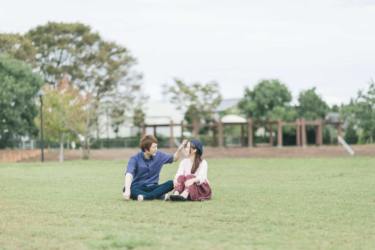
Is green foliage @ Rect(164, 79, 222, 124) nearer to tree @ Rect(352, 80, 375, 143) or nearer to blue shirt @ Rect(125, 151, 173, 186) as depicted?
tree @ Rect(352, 80, 375, 143)

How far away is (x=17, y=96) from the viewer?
167 feet

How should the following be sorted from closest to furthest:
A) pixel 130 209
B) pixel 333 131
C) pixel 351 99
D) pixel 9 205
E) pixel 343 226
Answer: pixel 343 226
pixel 130 209
pixel 9 205
pixel 351 99
pixel 333 131

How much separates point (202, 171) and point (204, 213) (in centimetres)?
203

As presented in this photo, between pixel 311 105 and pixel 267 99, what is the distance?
11.3 ft

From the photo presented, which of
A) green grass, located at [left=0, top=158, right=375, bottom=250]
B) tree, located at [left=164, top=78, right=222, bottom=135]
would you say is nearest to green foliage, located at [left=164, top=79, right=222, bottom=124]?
tree, located at [left=164, top=78, right=222, bottom=135]

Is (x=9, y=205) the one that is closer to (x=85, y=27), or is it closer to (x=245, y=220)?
(x=245, y=220)

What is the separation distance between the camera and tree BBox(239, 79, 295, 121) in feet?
211

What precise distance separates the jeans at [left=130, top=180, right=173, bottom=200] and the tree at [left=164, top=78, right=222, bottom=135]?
4698 cm

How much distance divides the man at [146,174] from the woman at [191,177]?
0.27 metres

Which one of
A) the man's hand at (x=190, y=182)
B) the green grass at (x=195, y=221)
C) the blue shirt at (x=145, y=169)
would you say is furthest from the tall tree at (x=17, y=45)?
the man's hand at (x=190, y=182)

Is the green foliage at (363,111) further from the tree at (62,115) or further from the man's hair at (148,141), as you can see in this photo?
the man's hair at (148,141)

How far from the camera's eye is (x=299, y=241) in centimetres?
758

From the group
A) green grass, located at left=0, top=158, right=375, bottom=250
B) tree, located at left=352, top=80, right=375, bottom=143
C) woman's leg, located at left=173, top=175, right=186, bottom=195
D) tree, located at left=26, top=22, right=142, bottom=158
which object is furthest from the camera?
tree, located at left=26, top=22, right=142, bottom=158

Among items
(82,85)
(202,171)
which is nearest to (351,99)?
(82,85)
